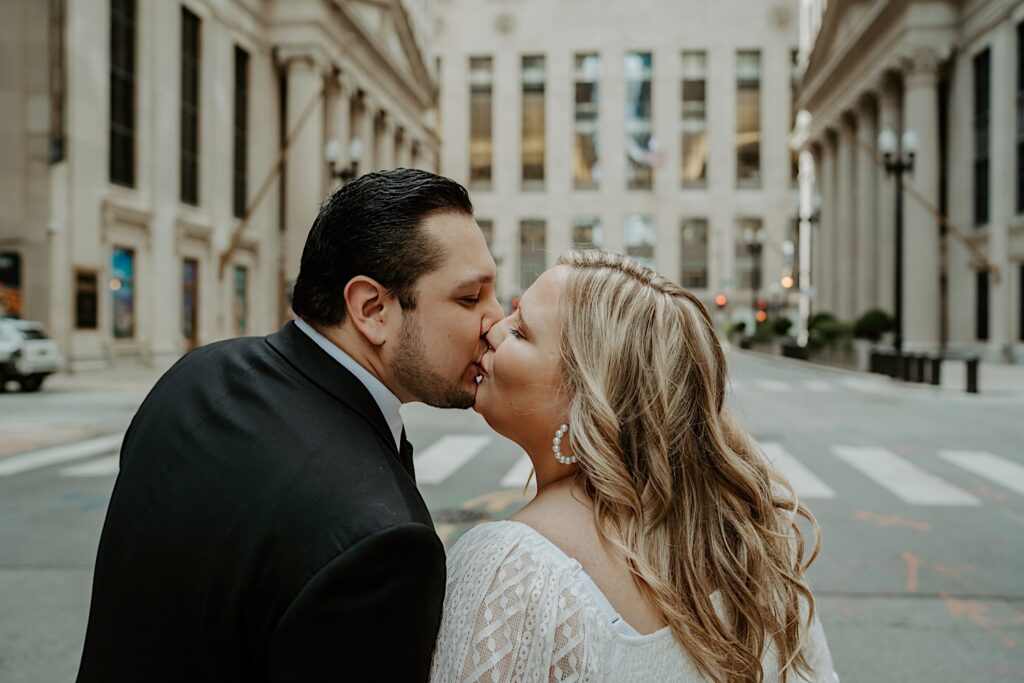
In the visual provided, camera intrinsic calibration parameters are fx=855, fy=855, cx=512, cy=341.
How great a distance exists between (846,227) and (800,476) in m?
49.6

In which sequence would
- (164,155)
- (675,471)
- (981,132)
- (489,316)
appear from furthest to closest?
(981,132) → (164,155) → (489,316) → (675,471)

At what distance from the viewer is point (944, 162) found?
45281 millimetres

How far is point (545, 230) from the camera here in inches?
3297

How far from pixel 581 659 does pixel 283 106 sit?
4630 centimetres

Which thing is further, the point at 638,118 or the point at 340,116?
the point at 638,118

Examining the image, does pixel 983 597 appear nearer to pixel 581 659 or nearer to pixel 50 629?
pixel 581 659

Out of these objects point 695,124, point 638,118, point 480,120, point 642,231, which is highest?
point 480,120

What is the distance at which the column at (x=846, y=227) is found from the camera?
55188 mm

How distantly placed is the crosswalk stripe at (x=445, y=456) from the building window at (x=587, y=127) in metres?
72.4

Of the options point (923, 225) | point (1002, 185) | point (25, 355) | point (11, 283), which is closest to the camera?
point (25, 355)

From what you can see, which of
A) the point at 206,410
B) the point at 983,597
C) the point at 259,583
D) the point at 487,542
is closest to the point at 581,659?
the point at 487,542

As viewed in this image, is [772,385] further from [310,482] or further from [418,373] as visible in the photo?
[310,482]

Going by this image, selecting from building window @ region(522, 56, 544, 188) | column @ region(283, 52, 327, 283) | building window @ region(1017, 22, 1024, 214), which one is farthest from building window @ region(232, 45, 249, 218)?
building window @ region(522, 56, 544, 188)

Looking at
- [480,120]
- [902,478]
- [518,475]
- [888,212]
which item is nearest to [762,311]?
[888,212]
